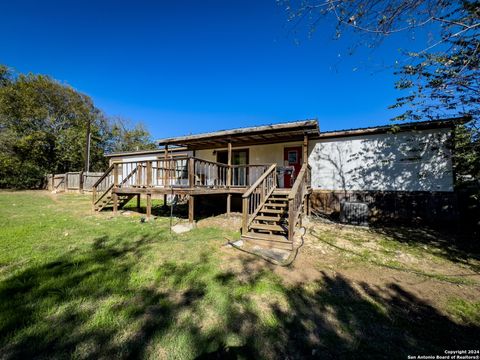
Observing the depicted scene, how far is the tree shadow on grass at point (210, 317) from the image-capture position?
2.03 m

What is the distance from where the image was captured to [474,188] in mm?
5992

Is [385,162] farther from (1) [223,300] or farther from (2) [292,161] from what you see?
(1) [223,300]

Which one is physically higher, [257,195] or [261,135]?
[261,135]

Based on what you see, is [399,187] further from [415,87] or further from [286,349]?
[286,349]

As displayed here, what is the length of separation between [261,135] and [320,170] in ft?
9.79

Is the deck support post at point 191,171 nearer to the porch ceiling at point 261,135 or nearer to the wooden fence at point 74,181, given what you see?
the porch ceiling at point 261,135

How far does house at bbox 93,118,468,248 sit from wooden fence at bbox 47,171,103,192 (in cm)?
1023

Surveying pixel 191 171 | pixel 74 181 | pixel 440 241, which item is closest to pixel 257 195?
pixel 191 171

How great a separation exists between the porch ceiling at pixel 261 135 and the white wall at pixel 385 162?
3.98 feet

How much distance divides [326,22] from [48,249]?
6.01 meters

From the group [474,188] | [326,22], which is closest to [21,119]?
[326,22]

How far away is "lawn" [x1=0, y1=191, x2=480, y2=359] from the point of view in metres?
2.07

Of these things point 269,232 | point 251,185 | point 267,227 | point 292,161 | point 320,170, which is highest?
point 292,161

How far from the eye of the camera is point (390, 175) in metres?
8.18
